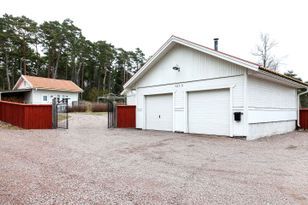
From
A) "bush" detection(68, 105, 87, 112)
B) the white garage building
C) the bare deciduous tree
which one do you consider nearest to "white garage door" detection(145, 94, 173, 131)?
the white garage building

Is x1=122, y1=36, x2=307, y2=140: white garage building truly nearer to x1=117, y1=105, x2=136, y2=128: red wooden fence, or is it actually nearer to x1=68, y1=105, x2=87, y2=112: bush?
x1=117, y1=105, x2=136, y2=128: red wooden fence

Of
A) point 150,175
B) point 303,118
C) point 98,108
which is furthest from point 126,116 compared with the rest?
point 98,108

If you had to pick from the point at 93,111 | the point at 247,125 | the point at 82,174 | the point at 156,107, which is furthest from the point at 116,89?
the point at 82,174

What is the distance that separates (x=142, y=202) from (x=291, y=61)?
36.5m

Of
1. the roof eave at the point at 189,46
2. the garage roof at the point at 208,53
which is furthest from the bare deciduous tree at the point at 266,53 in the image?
the roof eave at the point at 189,46

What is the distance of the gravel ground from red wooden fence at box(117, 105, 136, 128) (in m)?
6.57

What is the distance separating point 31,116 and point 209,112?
9.01 meters

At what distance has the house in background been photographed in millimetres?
28375

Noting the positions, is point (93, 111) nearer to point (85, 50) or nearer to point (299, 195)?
point (85, 50)

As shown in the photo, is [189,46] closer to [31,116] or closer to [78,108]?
[31,116]

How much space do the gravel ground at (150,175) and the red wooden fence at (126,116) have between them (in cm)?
657

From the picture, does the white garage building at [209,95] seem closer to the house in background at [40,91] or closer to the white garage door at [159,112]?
the white garage door at [159,112]

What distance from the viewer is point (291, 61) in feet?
109

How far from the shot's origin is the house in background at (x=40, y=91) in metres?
28.4
